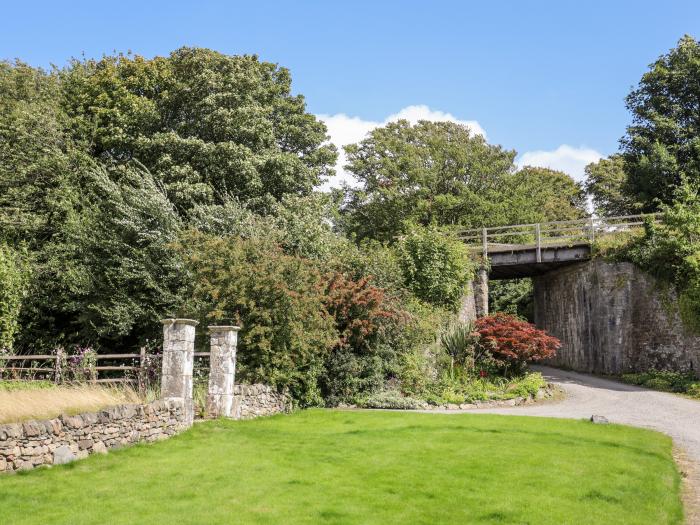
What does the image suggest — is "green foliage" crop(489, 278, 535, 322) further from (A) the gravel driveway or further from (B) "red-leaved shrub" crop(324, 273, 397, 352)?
(B) "red-leaved shrub" crop(324, 273, 397, 352)

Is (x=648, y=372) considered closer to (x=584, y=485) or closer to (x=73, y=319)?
(x=584, y=485)

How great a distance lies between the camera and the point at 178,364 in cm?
1245

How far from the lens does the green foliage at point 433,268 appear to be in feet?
80.8

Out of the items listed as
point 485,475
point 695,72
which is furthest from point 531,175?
point 485,475

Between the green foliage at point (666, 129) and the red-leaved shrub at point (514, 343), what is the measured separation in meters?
12.6

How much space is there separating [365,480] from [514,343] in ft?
43.6

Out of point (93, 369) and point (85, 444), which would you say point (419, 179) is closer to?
point (93, 369)

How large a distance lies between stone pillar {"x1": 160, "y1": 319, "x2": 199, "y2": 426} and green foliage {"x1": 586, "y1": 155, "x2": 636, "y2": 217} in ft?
119

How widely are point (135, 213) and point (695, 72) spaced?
25.7 meters

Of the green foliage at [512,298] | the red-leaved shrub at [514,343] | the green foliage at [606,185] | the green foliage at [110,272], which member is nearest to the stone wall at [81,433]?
the green foliage at [110,272]

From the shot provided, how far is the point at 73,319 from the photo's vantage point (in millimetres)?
24859


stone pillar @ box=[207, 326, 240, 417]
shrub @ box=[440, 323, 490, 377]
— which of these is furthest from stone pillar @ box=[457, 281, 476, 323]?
stone pillar @ box=[207, 326, 240, 417]

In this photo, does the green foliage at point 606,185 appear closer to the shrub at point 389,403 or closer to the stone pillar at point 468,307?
the stone pillar at point 468,307

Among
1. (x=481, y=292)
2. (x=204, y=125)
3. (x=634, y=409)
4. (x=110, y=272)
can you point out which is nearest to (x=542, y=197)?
(x=481, y=292)
